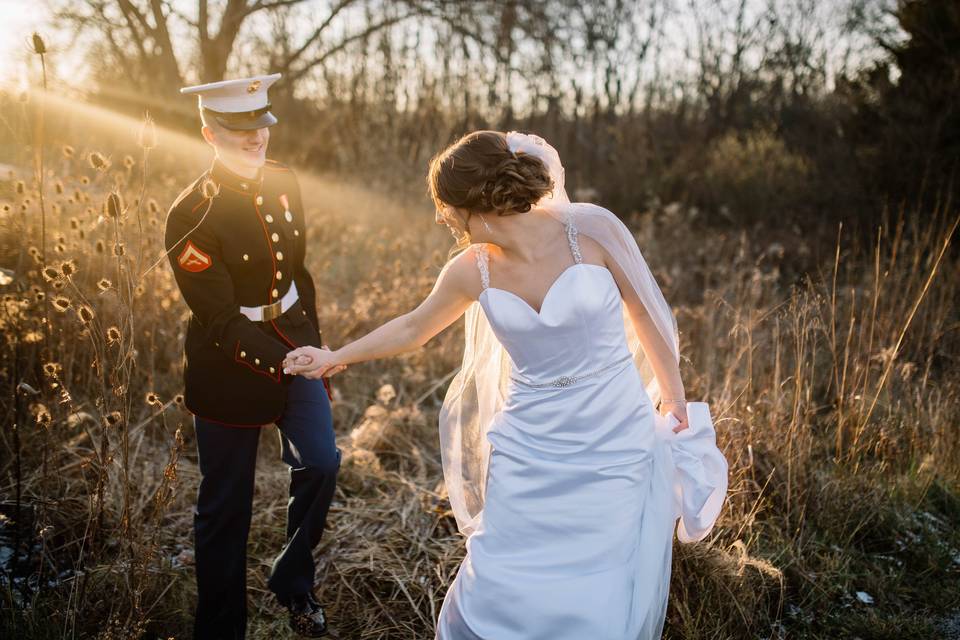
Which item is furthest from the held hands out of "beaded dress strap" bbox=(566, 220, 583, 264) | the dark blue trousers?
"beaded dress strap" bbox=(566, 220, 583, 264)

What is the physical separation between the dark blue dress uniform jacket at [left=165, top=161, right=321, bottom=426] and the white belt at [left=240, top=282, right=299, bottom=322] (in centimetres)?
2

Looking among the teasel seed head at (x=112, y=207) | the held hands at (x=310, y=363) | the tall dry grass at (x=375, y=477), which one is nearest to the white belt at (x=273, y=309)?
the held hands at (x=310, y=363)

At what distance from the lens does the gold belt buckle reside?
2822 mm

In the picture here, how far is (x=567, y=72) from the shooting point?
473 inches

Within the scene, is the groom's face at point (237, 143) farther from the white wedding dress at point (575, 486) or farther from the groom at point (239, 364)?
the white wedding dress at point (575, 486)

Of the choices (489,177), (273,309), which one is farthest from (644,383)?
(273,309)

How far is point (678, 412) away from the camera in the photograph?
8.60 feet

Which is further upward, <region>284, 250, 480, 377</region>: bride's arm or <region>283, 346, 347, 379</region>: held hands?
<region>284, 250, 480, 377</region>: bride's arm

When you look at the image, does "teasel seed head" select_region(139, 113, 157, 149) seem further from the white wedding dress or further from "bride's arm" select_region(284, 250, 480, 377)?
the white wedding dress

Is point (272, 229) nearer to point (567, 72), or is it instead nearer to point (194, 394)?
point (194, 394)

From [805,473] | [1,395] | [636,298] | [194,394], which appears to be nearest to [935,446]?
[805,473]

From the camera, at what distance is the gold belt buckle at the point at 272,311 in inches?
111

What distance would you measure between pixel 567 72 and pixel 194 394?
34.8 ft

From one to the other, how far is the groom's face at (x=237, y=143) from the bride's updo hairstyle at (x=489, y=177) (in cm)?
79
